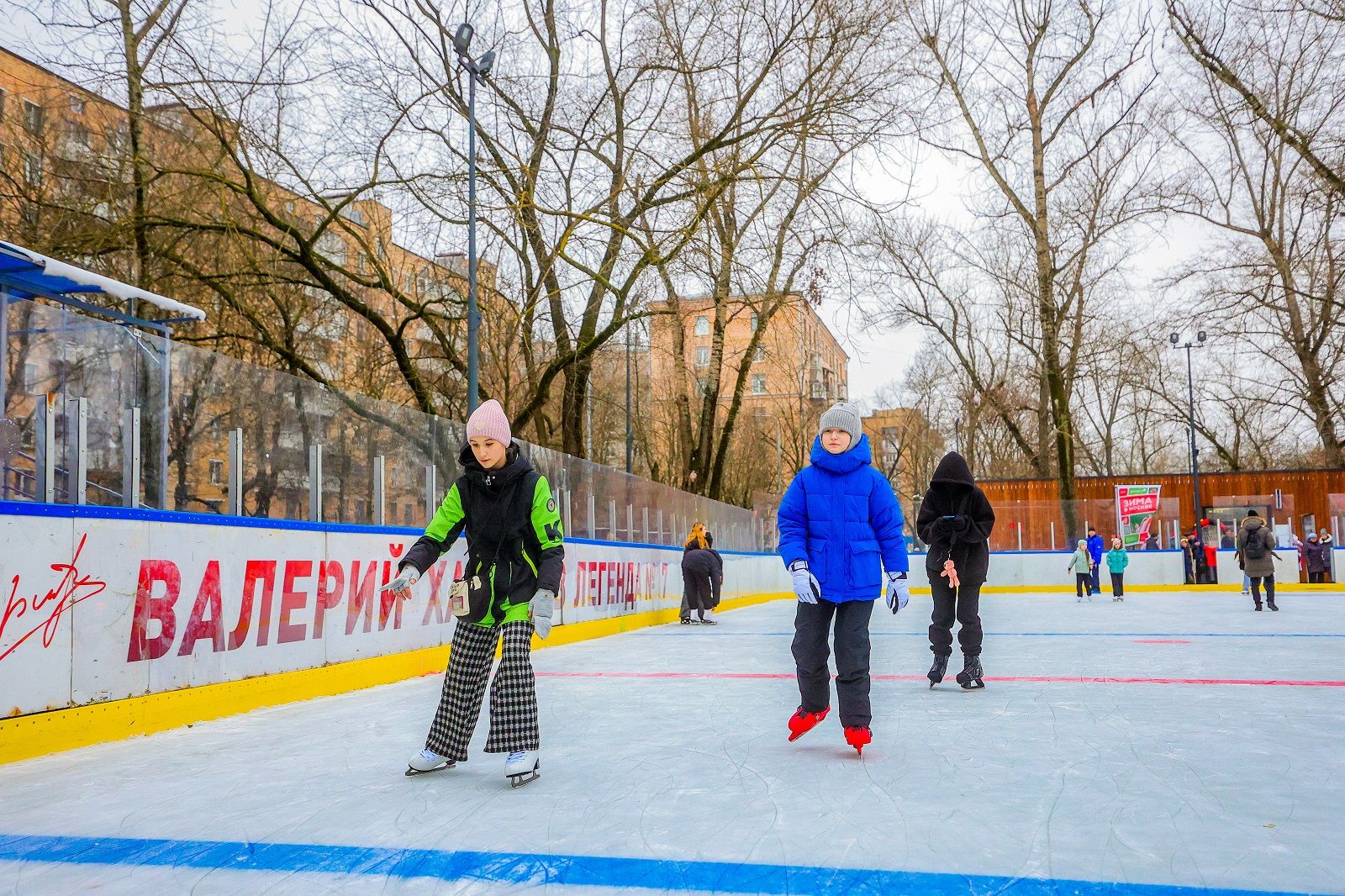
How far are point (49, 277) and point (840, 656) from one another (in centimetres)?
913

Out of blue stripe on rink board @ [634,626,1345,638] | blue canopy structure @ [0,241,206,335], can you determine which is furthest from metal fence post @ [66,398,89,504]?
blue stripe on rink board @ [634,626,1345,638]

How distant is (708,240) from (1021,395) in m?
30.7

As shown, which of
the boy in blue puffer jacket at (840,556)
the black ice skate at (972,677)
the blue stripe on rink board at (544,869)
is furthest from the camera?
the black ice skate at (972,677)

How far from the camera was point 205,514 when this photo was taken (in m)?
7.69

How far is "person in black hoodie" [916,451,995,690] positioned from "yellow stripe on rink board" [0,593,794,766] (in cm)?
453

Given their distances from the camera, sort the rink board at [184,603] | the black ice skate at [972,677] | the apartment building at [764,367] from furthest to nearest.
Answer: the apartment building at [764,367] < the black ice skate at [972,677] < the rink board at [184,603]

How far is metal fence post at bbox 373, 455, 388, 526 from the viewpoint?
10413 millimetres

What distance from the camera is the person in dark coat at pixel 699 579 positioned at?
1808 centimetres

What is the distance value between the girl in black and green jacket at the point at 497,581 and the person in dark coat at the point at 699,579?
12961 mm

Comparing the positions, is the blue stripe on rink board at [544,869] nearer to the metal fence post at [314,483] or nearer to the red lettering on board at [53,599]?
the red lettering on board at [53,599]

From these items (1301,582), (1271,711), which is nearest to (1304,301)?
(1301,582)

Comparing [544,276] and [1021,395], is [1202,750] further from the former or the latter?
[1021,395]

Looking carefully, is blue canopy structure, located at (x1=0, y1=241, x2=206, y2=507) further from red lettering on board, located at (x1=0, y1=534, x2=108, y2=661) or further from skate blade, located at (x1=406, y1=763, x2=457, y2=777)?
skate blade, located at (x1=406, y1=763, x2=457, y2=777)

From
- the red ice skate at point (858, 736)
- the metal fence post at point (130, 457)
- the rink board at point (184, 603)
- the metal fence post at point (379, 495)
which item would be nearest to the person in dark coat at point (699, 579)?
the rink board at point (184, 603)
